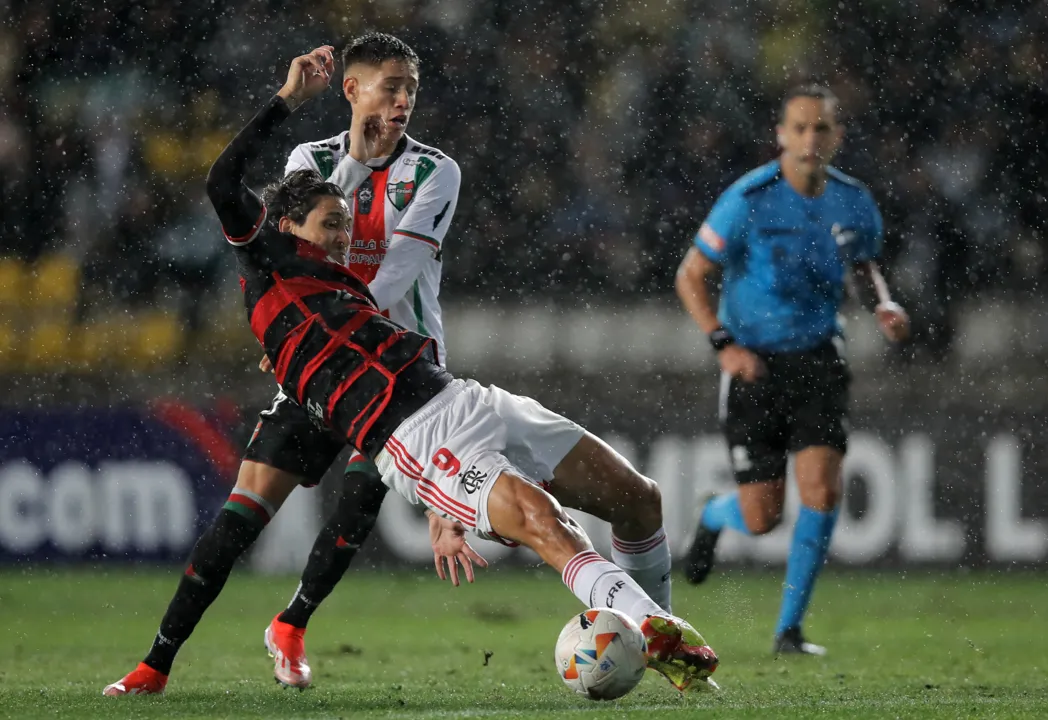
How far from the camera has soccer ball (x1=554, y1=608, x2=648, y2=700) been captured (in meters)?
3.58

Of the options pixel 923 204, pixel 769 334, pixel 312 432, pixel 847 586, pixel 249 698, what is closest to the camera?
pixel 249 698

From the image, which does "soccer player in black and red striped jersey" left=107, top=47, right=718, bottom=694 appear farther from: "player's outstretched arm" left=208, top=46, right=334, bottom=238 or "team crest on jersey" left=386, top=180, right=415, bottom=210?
"team crest on jersey" left=386, top=180, right=415, bottom=210

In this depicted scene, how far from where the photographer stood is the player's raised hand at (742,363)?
5965 millimetres

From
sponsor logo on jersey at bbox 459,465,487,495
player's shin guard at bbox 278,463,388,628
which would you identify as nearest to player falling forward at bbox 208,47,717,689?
sponsor logo on jersey at bbox 459,465,487,495

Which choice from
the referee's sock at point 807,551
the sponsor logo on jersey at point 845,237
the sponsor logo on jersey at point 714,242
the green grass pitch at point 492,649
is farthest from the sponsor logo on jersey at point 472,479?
the sponsor logo on jersey at point 845,237

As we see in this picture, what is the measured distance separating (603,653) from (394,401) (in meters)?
0.89

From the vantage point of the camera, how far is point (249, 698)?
4.29 m

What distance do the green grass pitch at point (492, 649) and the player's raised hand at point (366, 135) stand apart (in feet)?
5.19

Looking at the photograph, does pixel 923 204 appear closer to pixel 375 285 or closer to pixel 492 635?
pixel 492 635

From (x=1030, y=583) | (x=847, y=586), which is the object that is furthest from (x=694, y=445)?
(x=1030, y=583)

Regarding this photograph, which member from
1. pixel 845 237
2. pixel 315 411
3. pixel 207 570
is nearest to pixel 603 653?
pixel 315 411

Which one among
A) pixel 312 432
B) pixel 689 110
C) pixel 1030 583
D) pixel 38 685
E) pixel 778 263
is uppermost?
pixel 689 110

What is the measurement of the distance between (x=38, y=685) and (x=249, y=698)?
0.80 metres

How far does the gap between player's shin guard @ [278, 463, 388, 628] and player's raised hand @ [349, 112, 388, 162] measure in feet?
3.09
